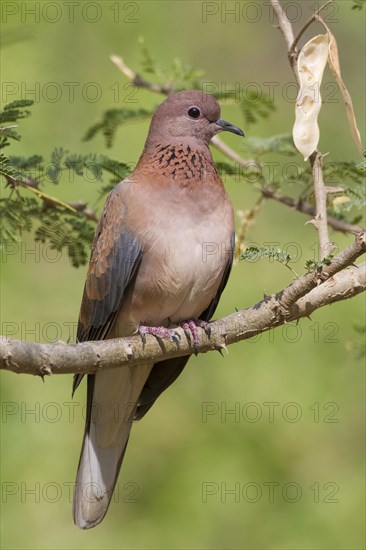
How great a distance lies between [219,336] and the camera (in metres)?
3.61

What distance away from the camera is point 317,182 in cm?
353

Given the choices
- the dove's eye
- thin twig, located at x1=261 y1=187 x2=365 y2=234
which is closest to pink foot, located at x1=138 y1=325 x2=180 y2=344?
thin twig, located at x1=261 y1=187 x2=365 y2=234

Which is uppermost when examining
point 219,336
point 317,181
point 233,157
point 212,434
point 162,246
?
point 233,157

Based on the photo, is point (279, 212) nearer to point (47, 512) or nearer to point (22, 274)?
point (22, 274)

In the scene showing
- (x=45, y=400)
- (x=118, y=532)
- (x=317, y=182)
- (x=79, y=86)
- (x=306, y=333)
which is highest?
(x=79, y=86)

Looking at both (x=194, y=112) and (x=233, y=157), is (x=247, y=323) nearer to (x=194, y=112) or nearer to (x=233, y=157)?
(x=233, y=157)

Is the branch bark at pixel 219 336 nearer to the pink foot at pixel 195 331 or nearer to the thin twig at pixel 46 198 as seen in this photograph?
the pink foot at pixel 195 331

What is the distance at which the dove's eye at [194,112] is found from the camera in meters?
4.49

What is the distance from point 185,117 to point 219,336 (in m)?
1.36

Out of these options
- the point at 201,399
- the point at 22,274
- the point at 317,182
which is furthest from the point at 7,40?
the point at 201,399

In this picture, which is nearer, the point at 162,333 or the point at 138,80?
the point at 162,333

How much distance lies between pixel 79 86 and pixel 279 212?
1.81m

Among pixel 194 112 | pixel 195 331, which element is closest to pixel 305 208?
pixel 194 112

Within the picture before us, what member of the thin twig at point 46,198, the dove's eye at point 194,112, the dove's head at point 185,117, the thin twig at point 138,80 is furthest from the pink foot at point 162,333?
the thin twig at point 138,80
